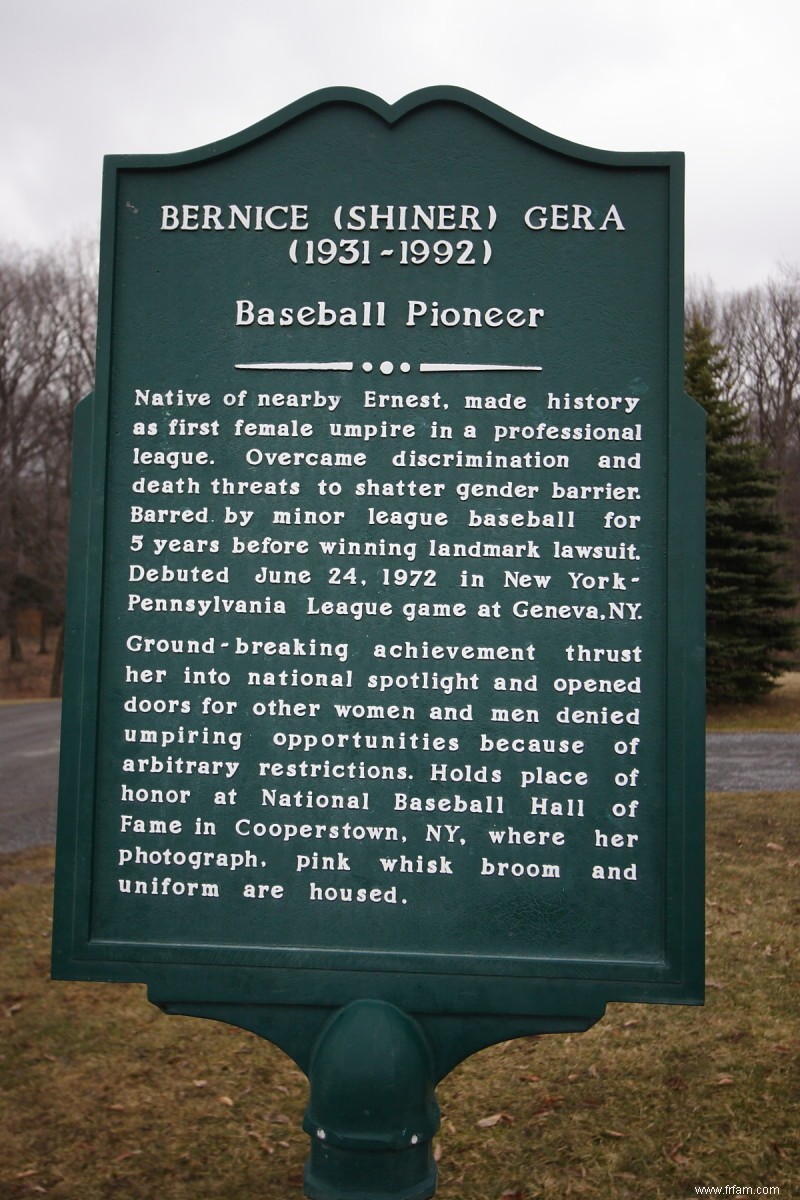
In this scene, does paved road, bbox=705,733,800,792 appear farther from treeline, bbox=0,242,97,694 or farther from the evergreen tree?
treeline, bbox=0,242,97,694

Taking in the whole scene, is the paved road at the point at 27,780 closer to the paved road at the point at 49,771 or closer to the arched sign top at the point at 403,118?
the paved road at the point at 49,771

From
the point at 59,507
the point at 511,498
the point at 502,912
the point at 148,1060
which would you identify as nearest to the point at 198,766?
the point at 502,912

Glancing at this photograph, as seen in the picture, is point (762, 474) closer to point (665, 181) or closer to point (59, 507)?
point (665, 181)

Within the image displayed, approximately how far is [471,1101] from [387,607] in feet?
9.44

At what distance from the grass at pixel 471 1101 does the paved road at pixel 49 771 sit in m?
3.71

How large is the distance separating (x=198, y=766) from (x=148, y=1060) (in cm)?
286

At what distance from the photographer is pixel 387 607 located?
285 centimetres

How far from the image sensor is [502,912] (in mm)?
2766

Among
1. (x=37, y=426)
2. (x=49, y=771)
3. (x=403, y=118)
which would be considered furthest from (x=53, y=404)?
(x=403, y=118)

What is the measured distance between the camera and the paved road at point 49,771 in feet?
31.7

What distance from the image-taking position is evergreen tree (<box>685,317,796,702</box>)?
1811 centimetres

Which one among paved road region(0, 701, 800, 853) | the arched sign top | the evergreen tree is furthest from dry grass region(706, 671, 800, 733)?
the arched sign top

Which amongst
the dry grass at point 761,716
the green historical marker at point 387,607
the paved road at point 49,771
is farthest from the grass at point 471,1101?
the dry grass at point 761,716

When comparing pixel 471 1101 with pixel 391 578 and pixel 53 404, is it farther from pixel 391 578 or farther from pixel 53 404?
pixel 53 404
